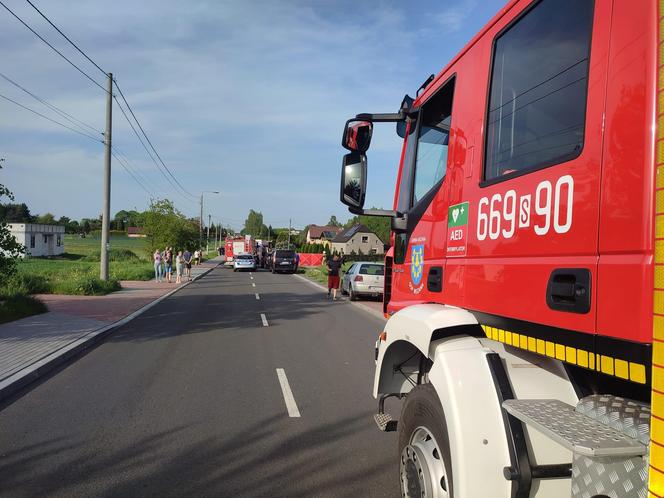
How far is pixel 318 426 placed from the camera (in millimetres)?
5273

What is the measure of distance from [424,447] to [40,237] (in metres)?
71.7

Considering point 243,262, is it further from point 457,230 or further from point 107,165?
point 457,230

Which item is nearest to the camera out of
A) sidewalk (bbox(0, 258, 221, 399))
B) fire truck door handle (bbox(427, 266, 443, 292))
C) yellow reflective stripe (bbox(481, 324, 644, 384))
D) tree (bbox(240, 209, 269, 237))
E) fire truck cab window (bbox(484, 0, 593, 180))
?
yellow reflective stripe (bbox(481, 324, 644, 384))

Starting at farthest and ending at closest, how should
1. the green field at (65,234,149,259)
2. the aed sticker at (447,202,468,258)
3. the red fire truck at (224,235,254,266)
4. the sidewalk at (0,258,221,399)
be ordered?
the green field at (65,234,149,259) < the red fire truck at (224,235,254,266) < the sidewalk at (0,258,221,399) < the aed sticker at (447,202,468,258)

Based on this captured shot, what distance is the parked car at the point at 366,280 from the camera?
19.2 metres

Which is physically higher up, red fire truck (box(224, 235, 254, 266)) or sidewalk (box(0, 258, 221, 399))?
red fire truck (box(224, 235, 254, 266))

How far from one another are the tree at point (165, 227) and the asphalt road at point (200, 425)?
27990 millimetres

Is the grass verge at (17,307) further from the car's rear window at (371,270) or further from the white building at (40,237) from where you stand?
the white building at (40,237)

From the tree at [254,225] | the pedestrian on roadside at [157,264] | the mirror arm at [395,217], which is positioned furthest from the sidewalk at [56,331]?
the tree at [254,225]

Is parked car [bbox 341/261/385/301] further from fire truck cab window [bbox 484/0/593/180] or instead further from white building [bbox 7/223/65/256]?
white building [bbox 7/223/65/256]

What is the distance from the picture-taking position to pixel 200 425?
17.2 feet

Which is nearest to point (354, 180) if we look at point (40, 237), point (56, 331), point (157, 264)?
point (56, 331)

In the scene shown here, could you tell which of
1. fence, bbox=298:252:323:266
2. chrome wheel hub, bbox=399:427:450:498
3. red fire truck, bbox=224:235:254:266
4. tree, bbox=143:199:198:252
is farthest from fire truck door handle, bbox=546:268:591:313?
fence, bbox=298:252:323:266

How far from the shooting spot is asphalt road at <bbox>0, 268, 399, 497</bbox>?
3943 millimetres
